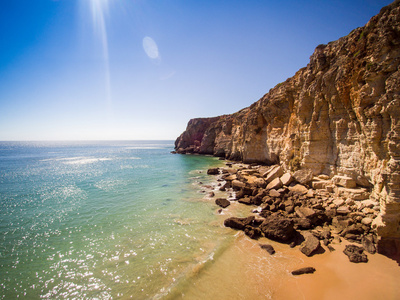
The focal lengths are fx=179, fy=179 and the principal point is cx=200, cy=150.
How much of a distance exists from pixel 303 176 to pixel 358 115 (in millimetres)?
8054

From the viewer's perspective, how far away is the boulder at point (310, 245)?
9.64 metres

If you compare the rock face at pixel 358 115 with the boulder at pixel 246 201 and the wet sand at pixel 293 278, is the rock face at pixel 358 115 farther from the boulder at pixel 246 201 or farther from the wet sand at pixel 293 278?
the boulder at pixel 246 201

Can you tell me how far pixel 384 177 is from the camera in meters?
9.87

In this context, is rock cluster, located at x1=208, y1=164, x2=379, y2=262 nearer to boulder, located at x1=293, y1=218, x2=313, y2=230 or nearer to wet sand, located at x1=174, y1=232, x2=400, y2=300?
boulder, located at x1=293, y1=218, x2=313, y2=230

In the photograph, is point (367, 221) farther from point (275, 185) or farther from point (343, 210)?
point (275, 185)

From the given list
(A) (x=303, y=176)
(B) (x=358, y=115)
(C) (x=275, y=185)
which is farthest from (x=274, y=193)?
(B) (x=358, y=115)

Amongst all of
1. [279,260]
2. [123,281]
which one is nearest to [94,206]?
[123,281]

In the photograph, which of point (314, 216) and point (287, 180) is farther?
point (287, 180)

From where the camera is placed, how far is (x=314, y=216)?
1251 cm

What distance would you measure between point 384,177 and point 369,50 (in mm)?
8444

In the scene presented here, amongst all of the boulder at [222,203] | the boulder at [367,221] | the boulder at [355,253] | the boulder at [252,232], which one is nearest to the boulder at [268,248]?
the boulder at [252,232]

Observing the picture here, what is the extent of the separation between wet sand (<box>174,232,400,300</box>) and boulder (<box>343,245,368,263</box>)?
0.63 ft

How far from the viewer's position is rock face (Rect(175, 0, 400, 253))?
9.35 m

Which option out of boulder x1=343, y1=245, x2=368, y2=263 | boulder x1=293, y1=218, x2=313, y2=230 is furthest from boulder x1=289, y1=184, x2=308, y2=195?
boulder x1=343, y1=245, x2=368, y2=263
